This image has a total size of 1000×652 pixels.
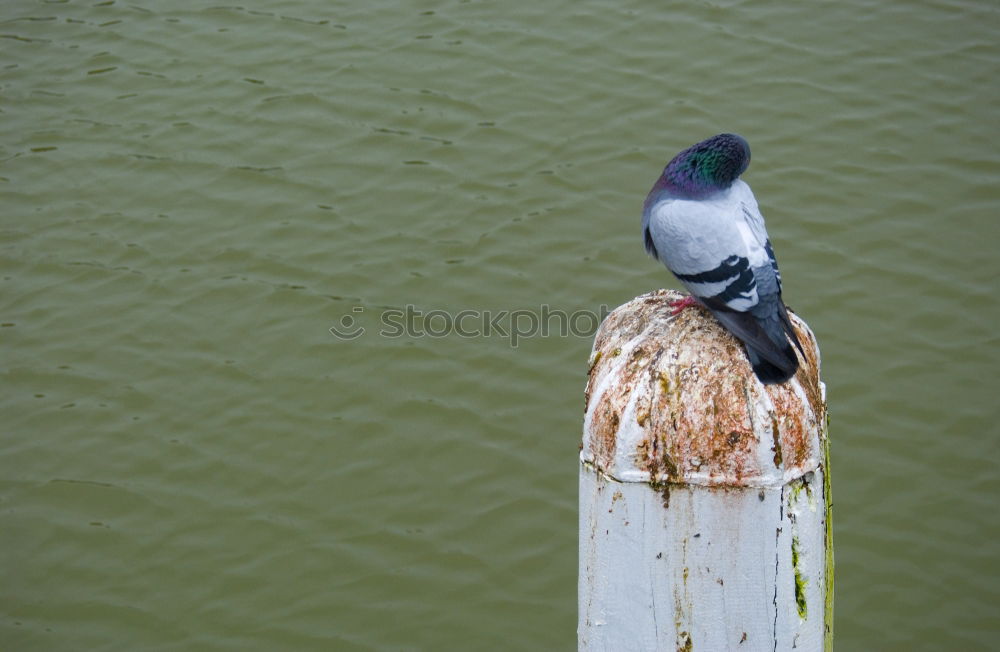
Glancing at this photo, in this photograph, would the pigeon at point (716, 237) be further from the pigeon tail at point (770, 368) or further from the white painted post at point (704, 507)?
the white painted post at point (704, 507)

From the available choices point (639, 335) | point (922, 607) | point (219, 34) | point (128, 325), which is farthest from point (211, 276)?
point (639, 335)

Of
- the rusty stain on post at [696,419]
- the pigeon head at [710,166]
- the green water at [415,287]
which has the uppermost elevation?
the pigeon head at [710,166]

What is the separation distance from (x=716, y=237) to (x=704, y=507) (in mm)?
1390

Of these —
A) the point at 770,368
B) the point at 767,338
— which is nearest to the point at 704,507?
the point at 770,368

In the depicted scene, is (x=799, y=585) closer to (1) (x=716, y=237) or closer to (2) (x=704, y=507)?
(2) (x=704, y=507)

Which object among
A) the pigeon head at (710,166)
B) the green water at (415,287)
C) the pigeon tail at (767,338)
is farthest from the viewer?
the green water at (415,287)

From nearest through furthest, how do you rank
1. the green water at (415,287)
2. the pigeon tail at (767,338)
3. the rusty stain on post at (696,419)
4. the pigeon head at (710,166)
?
the rusty stain on post at (696,419)
the pigeon tail at (767,338)
the pigeon head at (710,166)
the green water at (415,287)

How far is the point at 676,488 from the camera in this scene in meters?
1.80

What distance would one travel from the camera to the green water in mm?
4625

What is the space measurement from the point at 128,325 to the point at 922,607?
4.28 metres

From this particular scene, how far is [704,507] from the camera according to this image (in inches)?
70.6

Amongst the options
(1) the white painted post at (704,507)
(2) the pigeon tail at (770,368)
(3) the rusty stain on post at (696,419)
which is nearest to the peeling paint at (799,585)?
(1) the white painted post at (704,507)

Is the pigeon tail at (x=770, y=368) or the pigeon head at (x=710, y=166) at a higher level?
the pigeon head at (x=710, y=166)

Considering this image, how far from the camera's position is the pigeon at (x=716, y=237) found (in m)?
2.43
